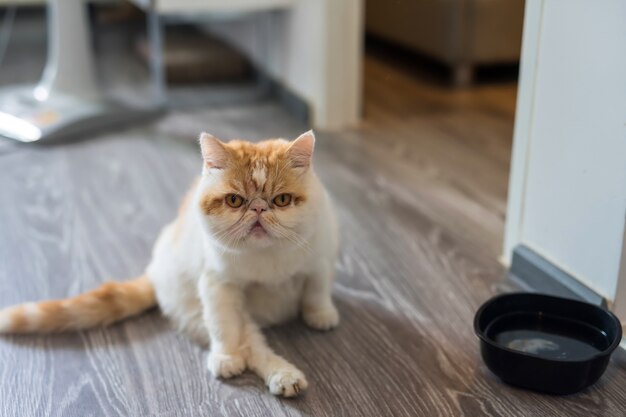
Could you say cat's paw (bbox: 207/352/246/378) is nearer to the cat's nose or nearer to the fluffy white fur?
the fluffy white fur

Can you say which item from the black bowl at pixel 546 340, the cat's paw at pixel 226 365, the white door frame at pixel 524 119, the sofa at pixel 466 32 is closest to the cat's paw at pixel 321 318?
the cat's paw at pixel 226 365

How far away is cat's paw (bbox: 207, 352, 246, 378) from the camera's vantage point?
1.37m

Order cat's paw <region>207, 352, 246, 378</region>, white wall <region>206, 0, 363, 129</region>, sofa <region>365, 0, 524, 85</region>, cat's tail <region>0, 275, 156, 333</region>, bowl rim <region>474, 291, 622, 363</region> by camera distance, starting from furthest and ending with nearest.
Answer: sofa <region>365, 0, 524, 85</region>, white wall <region>206, 0, 363, 129</region>, cat's tail <region>0, 275, 156, 333</region>, cat's paw <region>207, 352, 246, 378</region>, bowl rim <region>474, 291, 622, 363</region>

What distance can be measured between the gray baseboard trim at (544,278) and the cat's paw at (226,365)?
71 cm

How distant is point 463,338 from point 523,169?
44cm

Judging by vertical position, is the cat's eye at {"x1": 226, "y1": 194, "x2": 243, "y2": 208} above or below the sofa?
above

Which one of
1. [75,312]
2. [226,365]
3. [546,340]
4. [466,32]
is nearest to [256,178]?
[226,365]

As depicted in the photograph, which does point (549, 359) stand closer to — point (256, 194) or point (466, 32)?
point (256, 194)

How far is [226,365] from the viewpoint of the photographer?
137 centimetres

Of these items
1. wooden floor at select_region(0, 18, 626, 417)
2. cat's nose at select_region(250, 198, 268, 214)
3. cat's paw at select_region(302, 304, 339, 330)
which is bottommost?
wooden floor at select_region(0, 18, 626, 417)

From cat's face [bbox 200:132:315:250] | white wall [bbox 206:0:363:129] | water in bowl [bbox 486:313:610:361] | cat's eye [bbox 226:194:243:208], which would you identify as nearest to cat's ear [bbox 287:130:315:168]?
cat's face [bbox 200:132:315:250]

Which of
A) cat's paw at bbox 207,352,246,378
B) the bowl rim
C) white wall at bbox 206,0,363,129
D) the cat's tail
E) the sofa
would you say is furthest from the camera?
the sofa

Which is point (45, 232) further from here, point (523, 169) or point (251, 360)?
point (523, 169)

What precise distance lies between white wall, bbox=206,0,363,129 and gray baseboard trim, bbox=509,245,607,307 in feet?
4.26
